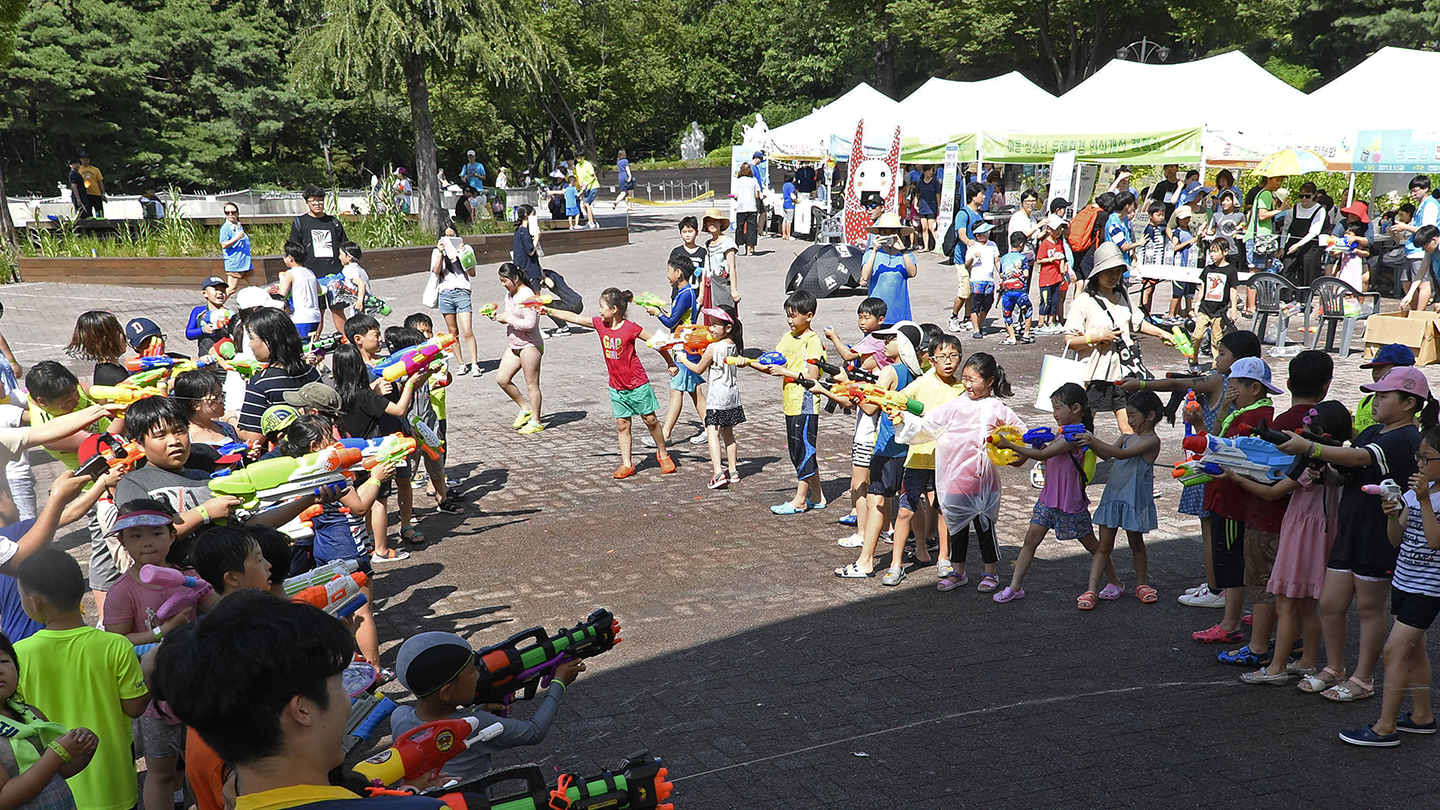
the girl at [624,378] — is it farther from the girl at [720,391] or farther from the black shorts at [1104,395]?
the black shorts at [1104,395]

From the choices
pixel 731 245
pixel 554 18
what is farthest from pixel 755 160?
pixel 554 18

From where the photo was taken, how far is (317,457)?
500 cm

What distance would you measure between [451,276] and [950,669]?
880cm

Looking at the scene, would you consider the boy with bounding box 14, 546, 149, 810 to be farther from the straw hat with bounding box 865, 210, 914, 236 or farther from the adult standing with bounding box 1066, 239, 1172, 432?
the straw hat with bounding box 865, 210, 914, 236

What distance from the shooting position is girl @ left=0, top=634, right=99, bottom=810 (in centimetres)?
311

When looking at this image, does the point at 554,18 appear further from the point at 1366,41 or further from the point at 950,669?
the point at 950,669

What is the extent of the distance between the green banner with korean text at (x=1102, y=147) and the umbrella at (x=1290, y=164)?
1.43 meters

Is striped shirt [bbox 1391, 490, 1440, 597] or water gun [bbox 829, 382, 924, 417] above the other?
water gun [bbox 829, 382, 924, 417]

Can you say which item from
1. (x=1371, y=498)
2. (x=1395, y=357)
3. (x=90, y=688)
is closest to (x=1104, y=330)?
(x=1395, y=357)

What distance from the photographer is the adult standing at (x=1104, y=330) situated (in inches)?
352

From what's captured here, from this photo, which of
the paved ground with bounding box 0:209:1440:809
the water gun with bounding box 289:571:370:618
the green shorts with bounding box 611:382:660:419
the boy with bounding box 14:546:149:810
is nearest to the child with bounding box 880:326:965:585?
the paved ground with bounding box 0:209:1440:809

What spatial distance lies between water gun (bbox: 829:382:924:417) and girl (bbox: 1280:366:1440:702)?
2.14 metres

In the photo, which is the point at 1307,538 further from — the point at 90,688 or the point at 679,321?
the point at 679,321

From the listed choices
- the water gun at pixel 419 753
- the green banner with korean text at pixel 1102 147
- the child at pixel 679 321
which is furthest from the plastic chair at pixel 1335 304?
the water gun at pixel 419 753
